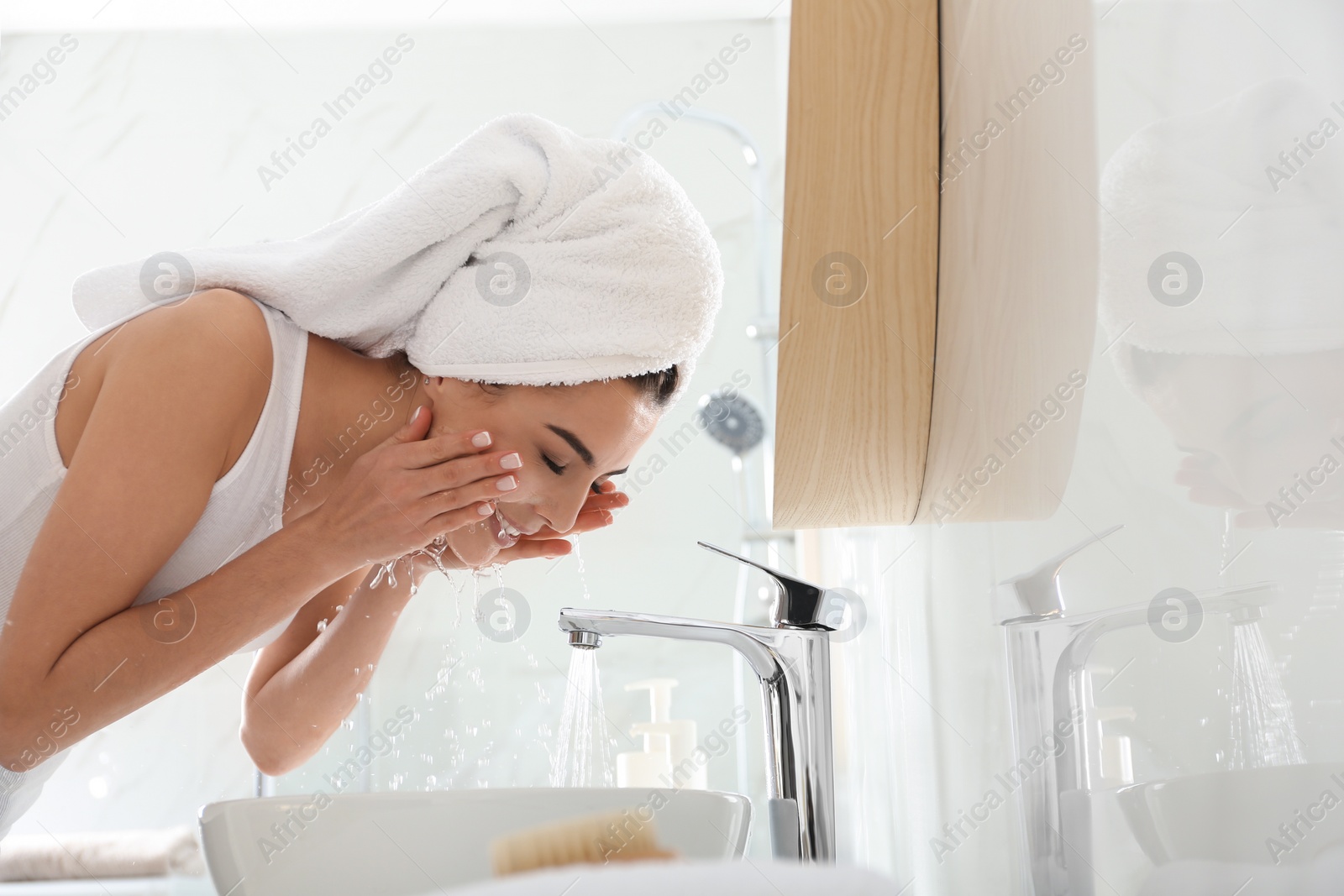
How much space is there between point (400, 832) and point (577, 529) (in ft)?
0.96

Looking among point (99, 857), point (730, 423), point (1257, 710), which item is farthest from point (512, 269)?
point (99, 857)

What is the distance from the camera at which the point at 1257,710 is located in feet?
0.81

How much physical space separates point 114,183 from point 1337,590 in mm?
1880

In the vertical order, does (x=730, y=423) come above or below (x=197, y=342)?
above

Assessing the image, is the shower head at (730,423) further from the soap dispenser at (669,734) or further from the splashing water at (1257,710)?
the splashing water at (1257,710)

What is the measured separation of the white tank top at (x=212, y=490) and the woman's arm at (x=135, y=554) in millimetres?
25

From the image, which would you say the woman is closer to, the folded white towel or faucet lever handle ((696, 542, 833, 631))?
faucet lever handle ((696, 542, 833, 631))

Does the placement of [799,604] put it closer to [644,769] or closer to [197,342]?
[197,342]

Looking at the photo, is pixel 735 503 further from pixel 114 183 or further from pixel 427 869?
pixel 114 183

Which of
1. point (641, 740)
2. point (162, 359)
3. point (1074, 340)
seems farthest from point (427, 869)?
point (641, 740)

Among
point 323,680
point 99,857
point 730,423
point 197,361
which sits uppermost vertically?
point 730,423

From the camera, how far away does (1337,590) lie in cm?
21

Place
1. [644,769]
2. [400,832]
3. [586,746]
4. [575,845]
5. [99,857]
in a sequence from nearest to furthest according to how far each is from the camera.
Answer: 1. [575,845]
2. [400,832]
3. [644,769]
4. [99,857]
5. [586,746]

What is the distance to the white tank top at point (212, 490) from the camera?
2.06 ft
